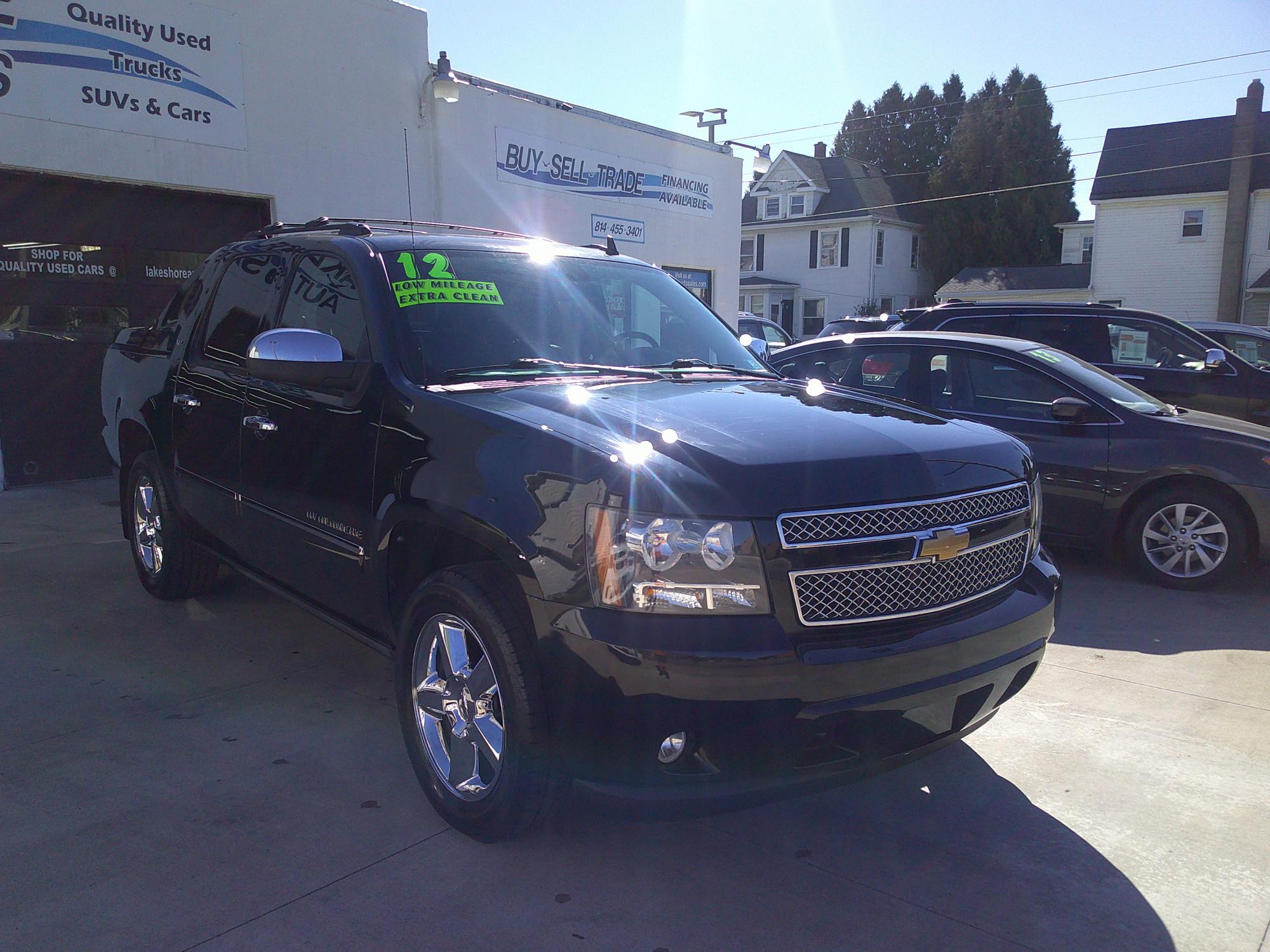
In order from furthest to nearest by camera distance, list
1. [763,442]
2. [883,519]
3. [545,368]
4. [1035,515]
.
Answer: [545,368]
[1035,515]
[763,442]
[883,519]

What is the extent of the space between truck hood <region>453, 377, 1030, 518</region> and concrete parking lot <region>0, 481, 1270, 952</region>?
3.14 feet

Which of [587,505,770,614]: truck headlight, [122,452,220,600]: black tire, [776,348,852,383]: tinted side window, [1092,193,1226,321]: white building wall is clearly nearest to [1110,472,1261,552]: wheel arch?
[776,348,852,383]: tinted side window

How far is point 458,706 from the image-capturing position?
308cm

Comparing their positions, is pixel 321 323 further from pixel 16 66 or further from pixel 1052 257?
pixel 1052 257

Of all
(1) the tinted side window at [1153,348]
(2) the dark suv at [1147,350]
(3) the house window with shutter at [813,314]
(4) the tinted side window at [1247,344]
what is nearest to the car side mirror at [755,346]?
(2) the dark suv at [1147,350]

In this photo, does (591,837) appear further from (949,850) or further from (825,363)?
(825,363)

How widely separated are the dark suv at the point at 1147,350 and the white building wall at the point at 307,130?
7048 mm

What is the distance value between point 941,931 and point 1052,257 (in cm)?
5096

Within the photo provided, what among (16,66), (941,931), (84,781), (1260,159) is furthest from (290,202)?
(1260,159)

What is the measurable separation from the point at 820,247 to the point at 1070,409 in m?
38.1

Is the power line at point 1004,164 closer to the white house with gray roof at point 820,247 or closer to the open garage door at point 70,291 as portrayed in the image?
the white house with gray roof at point 820,247

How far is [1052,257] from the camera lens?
48.0 metres

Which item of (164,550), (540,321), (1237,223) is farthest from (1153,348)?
(1237,223)

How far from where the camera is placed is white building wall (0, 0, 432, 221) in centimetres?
911
